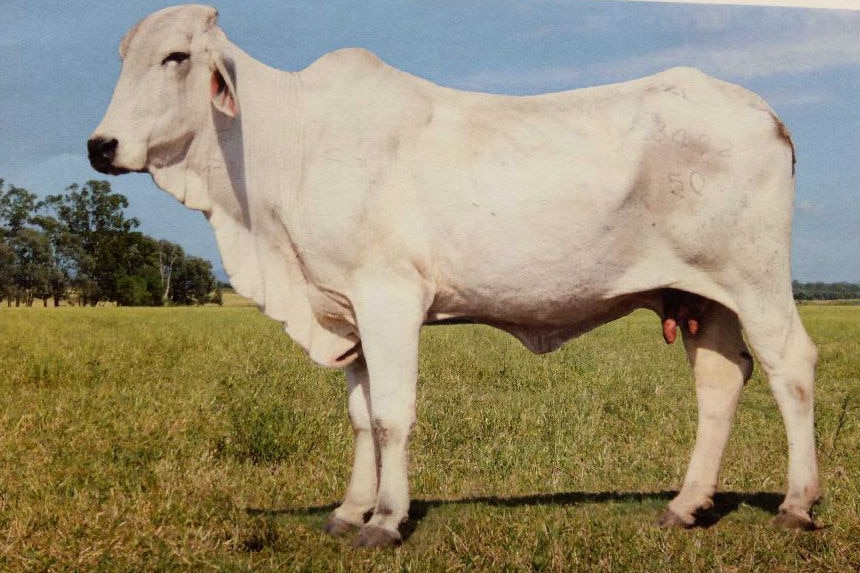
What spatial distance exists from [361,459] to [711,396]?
1792 mm

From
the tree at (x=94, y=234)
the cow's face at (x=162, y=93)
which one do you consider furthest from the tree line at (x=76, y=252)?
the cow's face at (x=162, y=93)

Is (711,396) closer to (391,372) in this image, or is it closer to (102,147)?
(391,372)

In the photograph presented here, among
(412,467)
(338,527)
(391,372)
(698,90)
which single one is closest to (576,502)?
(412,467)

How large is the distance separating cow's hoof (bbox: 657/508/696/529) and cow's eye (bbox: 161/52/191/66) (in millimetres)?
3156

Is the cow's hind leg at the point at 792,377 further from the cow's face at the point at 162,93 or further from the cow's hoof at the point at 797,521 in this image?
the cow's face at the point at 162,93

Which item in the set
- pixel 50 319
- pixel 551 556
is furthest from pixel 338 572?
pixel 50 319

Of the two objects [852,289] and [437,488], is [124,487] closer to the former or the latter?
[437,488]

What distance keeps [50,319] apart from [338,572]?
40.4 ft

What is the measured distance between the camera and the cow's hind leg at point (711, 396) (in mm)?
4672

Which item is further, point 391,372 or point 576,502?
point 576,502

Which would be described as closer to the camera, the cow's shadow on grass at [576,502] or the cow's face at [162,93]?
the cow's face at [162,93]

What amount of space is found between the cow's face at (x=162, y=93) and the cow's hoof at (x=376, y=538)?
189cm

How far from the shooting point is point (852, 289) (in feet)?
29.2

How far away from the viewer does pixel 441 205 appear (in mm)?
4145
